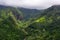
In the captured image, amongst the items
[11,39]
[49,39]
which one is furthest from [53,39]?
[11,39]

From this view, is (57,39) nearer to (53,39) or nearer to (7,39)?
(53,39)

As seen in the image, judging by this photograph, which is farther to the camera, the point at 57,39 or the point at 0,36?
the point at 0,36

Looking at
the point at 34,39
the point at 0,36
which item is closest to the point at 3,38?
the point at 0,36

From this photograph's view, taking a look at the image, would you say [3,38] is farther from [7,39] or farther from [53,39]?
[53,39]

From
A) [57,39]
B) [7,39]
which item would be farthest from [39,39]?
[7,39]

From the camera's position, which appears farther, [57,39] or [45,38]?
[45,38]

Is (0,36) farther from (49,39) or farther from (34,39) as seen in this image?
(49,39)

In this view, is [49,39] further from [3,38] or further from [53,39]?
[3,38]
